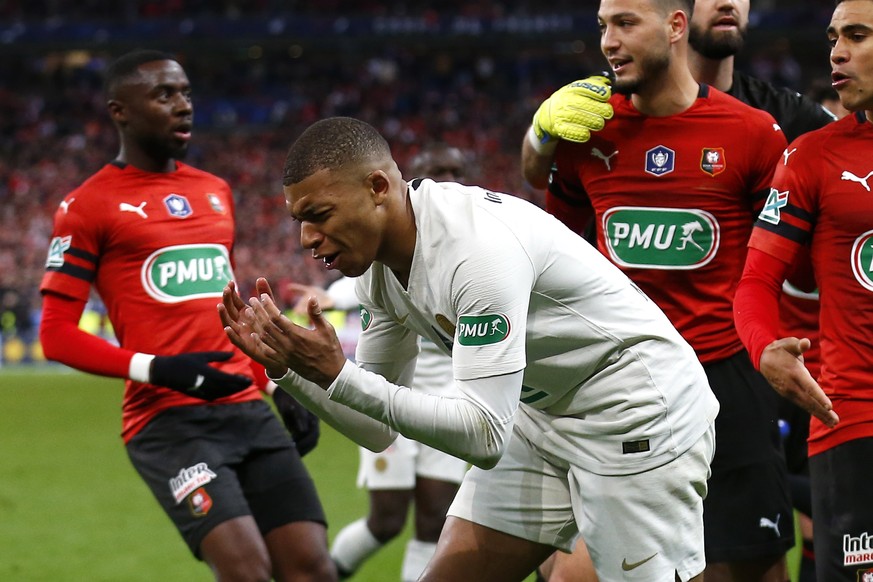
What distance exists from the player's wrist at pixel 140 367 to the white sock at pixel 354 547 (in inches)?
90.5

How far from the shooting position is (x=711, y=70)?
5023mm

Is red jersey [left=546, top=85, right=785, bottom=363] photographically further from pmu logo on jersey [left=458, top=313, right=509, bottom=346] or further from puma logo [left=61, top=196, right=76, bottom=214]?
puma logo [left=61, top=196, right=76, bottom=214]

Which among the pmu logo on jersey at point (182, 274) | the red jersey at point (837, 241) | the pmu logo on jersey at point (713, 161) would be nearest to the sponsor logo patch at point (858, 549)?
the red jersey at point (837, 241)

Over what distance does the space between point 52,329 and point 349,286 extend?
201 cm

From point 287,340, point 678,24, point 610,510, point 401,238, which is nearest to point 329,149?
point 401,238

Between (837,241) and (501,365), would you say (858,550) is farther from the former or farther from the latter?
(501,365)

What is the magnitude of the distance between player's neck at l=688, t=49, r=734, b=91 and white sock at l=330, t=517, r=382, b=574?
314cm

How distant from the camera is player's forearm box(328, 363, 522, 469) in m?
3.17

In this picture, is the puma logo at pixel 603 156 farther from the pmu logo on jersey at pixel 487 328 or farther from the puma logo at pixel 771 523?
the pmu logo on jersey at pixel 487 328

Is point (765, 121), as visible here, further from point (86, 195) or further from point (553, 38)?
point (553, 38)

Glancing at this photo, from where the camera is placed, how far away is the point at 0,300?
80.0ft

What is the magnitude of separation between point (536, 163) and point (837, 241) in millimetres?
1408

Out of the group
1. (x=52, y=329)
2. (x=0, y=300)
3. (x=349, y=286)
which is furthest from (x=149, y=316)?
(x=0, y=300)

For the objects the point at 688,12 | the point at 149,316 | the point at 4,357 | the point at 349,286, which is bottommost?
the point at 4,357
